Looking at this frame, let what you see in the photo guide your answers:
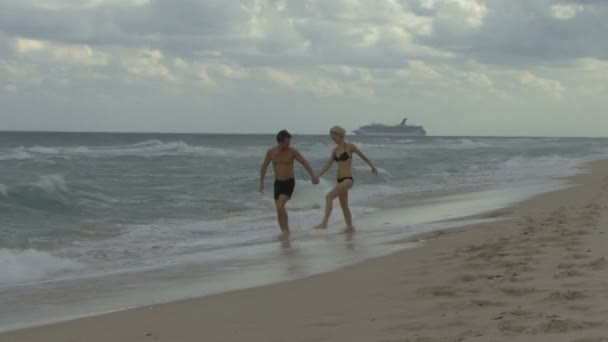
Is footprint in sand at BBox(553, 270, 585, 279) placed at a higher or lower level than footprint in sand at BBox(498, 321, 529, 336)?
higher

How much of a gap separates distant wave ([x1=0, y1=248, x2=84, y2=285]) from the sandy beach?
8.35 feet

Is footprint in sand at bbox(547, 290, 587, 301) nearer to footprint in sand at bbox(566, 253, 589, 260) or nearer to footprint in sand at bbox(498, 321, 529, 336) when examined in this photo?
footprint in sand at bbox(498, 321, 529, 336)

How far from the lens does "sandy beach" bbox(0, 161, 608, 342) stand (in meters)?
3.71

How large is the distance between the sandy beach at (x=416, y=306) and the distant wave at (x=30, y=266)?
2544 millimetres

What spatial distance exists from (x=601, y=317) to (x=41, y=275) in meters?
5.53

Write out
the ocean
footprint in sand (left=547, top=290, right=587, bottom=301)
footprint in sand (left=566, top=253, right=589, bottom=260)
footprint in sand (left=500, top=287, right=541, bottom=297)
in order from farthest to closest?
the ocean, footprint in sand (left=566, top=253, right=589, bottom=260), footprint in sand (left=500, top=287, right=541, bottom=297), footprint in sand (left=547, top=290, right=587, bottom=301)

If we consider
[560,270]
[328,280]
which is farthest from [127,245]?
[560,270]

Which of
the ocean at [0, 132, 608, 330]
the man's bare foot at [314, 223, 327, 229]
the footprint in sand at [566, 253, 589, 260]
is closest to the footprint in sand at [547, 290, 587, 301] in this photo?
the footprint in sand at [566, 253, 589, 260]

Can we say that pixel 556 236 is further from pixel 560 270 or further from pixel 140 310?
pixel 140 310

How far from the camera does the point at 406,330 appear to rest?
3.82 metres

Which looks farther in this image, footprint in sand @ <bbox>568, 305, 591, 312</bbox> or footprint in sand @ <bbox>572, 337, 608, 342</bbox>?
footprint in sand @ <bbox>568, 305, 591, 312</bbox>

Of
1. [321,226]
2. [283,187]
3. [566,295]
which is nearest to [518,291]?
[566,295]

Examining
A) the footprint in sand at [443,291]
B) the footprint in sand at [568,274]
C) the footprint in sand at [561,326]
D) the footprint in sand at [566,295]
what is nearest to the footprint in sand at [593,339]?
the footprint in sand at [561,326]

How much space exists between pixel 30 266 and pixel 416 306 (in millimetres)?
4770
